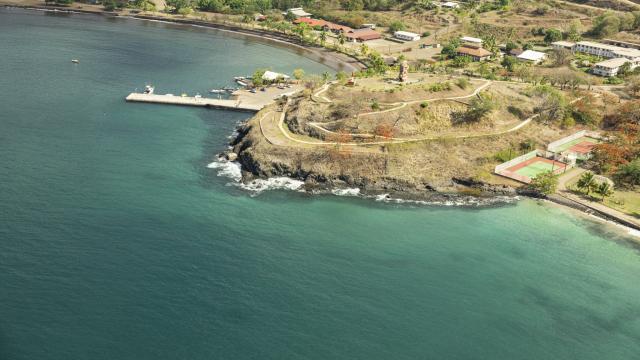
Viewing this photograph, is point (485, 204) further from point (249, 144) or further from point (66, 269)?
point (66, 269)

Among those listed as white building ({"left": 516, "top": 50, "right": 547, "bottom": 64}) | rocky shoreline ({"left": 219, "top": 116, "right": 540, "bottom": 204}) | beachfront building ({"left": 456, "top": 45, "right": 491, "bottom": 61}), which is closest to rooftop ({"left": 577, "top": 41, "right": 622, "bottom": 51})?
white building ({"left": 516, "top": 50, "right": 547, "bottom": 64})

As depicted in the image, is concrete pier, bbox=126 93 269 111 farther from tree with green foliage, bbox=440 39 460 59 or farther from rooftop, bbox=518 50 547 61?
rooftop, bbox=518 50 547 61

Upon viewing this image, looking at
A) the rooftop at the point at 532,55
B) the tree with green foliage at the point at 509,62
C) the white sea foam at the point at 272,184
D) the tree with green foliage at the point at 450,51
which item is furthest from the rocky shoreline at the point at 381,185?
the tree with green foliage at the point at 450,51

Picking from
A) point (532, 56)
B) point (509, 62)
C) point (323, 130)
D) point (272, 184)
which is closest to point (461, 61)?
point (509, 62)

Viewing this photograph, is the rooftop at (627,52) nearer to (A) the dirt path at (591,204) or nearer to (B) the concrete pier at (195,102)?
(A) the dirt path at (591,204)

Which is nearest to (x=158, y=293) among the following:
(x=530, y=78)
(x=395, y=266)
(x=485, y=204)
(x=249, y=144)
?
(x=395, y=266)

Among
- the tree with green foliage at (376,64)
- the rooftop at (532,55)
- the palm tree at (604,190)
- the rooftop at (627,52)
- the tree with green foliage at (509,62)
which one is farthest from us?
the rooftop at (532,55)
